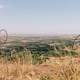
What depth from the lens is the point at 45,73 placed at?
834 centimetres

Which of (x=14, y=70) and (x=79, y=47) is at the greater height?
(x=79, y=47)

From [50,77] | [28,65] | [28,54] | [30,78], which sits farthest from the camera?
[28,54]

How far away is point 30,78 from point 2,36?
70.1 inches

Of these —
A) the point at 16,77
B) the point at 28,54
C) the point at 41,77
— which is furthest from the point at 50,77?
the point at 28,54

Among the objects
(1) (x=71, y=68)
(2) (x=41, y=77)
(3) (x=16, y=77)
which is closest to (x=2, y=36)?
(3) (x=16, y=77)

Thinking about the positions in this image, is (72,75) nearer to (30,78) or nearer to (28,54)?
(30,78)

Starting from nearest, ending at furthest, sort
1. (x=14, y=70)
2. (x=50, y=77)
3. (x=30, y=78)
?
(x=50, y=77) → (x=30, y=78) → (x=14, y=70)

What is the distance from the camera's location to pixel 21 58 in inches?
363

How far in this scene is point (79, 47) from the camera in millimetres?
8844

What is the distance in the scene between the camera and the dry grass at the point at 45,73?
6.71 m

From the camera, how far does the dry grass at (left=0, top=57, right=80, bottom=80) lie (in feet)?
22.0

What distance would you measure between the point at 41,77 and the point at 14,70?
1.13m

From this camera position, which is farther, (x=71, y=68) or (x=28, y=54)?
(x=28, y=54)

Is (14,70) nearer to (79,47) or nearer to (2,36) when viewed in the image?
(2,36)
